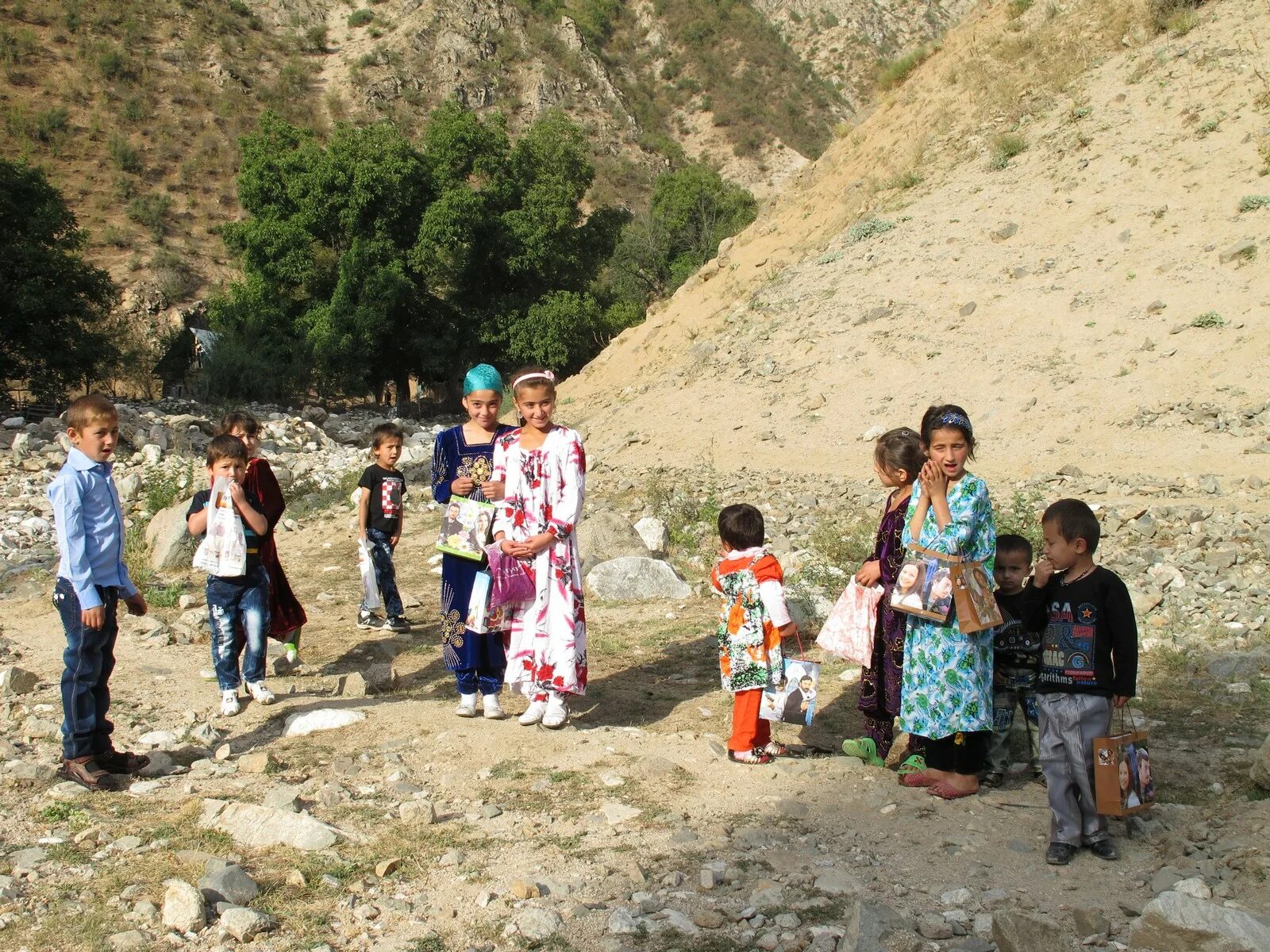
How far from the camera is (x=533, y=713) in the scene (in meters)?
4.69

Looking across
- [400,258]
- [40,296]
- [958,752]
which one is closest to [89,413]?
[958,752]

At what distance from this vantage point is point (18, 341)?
59.1ft

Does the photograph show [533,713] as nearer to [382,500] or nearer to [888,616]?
[888,616]

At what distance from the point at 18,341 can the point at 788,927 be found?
18.9 m

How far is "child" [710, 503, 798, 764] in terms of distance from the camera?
421 centimetres

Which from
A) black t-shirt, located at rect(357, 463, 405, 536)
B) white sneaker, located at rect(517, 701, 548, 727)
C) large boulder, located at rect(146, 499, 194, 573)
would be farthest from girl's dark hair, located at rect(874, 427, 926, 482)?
large boulder, located at rect(146, 499, 194, 573)

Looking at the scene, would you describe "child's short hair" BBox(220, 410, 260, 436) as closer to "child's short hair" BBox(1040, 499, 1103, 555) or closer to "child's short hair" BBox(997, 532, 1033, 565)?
"child's short hair" BBox(997, 532, 1033, 565)

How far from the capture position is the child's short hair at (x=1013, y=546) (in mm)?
4133

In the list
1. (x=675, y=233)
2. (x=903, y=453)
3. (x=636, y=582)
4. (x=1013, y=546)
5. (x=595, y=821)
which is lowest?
(x=595, y=821)

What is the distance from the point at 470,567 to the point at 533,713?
0.72 metres

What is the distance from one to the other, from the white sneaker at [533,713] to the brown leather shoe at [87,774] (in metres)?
1.61

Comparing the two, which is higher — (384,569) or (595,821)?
(384,569)

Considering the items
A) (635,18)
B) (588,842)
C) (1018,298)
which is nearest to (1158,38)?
(1018,298)

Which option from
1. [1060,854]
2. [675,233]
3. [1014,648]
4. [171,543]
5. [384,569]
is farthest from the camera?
[675,233]
